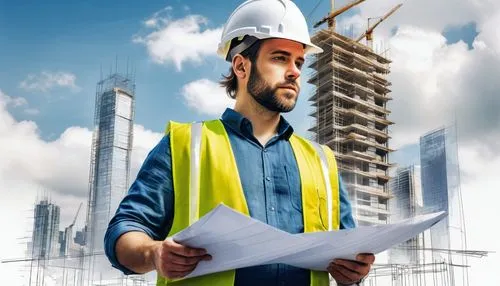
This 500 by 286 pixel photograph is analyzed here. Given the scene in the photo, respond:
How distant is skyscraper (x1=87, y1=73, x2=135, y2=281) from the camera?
4353 centimetres

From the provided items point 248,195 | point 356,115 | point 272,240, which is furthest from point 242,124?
point 356,115

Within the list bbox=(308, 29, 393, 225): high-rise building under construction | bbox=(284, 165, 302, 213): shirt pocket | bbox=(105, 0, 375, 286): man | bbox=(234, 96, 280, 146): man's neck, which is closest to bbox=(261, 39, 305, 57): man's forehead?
bbox=(105, 0, 375, 286): man

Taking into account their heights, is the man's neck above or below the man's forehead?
below

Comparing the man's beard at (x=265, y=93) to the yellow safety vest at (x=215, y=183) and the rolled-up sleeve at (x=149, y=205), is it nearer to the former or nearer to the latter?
the yellow safety vest at (x=215, y=183)

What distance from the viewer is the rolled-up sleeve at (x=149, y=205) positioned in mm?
1154

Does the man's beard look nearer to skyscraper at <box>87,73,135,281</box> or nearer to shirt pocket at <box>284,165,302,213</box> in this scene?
shirt pocket at <box>284,165,302,213</box>

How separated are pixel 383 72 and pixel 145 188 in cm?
4255

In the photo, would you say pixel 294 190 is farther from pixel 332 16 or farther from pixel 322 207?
pixel 332 16

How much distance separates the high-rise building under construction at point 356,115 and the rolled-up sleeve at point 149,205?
115 feet

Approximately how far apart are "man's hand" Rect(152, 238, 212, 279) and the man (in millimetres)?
39

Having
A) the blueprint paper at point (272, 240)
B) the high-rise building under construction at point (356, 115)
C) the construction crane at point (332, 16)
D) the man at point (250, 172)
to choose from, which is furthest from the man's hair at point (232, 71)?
the construction crane at point (332, 16)

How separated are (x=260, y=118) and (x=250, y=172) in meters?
0.15

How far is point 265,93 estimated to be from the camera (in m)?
1.32

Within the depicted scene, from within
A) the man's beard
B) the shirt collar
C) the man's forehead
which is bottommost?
the shirt collar
